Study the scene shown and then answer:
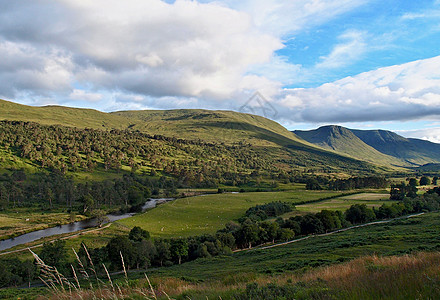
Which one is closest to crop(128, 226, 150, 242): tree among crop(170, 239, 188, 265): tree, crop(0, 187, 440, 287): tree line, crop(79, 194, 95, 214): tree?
crop(0, 187, 440, 287): tree line

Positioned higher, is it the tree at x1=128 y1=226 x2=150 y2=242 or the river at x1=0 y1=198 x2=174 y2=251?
the tree at x1=128 y1=226 x2=150 y2=242

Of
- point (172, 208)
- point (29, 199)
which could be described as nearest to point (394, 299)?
point (172, 208)

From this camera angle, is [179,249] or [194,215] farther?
[194,215]

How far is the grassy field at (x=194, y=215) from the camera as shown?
79275mm

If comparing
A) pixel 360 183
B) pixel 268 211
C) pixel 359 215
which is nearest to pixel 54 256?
pixel 268 211

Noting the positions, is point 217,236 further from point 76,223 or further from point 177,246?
point 76,223

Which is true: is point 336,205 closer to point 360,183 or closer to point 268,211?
point 268,211

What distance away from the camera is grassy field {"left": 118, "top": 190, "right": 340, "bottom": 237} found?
79.3 metres

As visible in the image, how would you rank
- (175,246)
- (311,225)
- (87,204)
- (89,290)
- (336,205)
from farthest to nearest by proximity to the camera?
1. (336,205)
2. (87,204)
3. (311,225)
4. (175,246)
5. (89,290)

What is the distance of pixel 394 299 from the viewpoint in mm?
6164

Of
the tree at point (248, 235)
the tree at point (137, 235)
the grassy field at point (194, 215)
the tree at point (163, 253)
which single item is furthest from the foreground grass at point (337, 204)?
the tree at point (163, 253)

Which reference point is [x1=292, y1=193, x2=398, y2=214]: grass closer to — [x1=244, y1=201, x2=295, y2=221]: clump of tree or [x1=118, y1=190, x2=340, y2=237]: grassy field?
[x1=244, y1=201, x2=295, y2=221]: clump of tree

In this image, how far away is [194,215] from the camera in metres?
98.3

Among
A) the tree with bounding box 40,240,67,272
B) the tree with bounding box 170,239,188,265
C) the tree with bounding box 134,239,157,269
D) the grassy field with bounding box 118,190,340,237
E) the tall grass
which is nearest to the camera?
the tall grass
